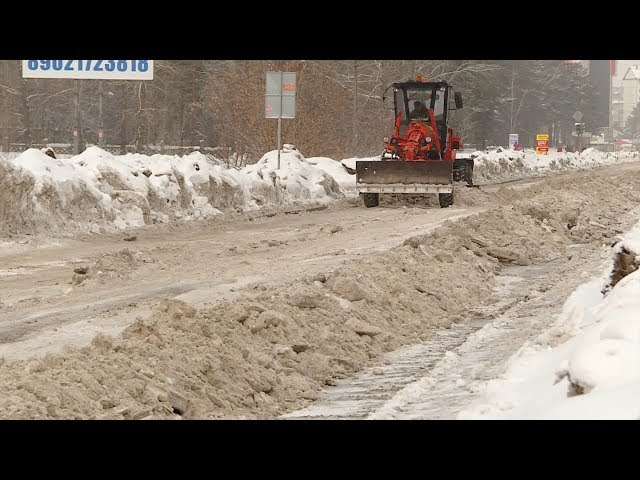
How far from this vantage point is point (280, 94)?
1076 inches

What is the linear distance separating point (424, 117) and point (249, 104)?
547 inches

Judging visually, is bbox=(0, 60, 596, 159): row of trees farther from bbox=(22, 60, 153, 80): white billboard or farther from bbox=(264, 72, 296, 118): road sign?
bbox=(264, 72, 296, 118): road sign

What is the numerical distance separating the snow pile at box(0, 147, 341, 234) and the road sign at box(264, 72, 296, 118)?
1.54 metres

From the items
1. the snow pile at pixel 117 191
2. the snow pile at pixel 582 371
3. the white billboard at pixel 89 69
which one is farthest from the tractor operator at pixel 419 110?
the snow pile at pixel 582 371

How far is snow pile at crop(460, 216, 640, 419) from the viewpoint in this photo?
17.5ft

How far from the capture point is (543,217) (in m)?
20.7

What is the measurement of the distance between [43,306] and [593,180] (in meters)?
22.7

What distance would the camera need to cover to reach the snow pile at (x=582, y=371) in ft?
17.5

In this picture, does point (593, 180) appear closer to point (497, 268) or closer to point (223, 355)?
point (497, 268)

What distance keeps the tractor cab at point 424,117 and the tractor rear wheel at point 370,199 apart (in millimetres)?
1510

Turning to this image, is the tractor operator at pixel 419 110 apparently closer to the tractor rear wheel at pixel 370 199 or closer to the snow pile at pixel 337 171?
the tractor rear wheel at pixel 370 199

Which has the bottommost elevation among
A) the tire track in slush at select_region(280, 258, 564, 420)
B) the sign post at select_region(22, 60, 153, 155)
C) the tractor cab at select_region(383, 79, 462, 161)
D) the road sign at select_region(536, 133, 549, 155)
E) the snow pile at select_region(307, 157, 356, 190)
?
the tire track in slush at select_region(280, 258, 564, 420)

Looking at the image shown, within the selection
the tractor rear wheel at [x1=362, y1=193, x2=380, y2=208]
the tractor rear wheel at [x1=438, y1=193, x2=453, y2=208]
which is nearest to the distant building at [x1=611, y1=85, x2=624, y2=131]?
the tractor rear wheel at [x1=362, y1=193, x2=380, y2=208]

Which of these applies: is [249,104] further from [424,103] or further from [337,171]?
[424,103]
